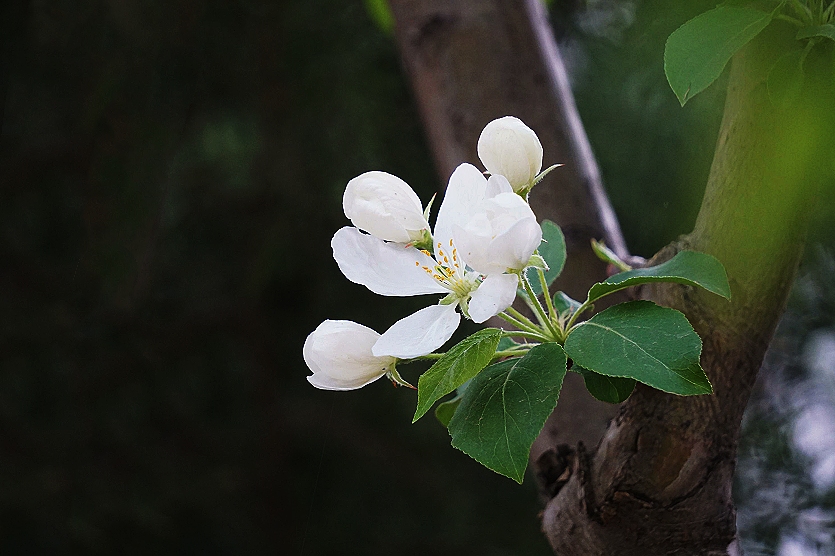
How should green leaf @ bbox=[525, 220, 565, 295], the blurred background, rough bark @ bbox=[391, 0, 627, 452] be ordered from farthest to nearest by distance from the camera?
the blurred background, rough bark @ bbox=[391, 0, 627, 452], green leaf @ bbox=[525, 220, 565, 295]

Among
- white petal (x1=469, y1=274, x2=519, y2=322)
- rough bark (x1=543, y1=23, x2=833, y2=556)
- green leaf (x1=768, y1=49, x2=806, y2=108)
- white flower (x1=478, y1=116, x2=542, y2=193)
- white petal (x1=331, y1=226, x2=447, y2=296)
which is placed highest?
white flower (x1=478, y1=116, x2=542, y2=193)

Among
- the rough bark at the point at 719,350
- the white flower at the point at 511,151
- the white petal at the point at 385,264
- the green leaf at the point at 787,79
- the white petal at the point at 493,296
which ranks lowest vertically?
the rough bark at the point at 719,350

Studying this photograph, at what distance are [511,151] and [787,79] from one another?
0.12 metres

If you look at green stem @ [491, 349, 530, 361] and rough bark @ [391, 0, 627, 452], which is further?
rough bark @ [391, 0, 627, 452]

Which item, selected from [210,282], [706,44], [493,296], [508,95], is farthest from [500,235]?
[210,282]

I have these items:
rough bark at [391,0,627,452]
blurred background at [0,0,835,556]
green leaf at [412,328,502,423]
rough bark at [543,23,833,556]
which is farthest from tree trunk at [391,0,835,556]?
blurred background at [0,0,835,556]

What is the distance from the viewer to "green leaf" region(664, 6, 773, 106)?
13.9 inches

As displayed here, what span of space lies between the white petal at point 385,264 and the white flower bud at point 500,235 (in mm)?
62

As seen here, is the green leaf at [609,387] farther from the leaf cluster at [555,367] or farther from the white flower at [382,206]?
the white flower at [382,206]

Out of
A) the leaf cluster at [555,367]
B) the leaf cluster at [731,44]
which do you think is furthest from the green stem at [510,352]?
the leaf cluster at [731,44]

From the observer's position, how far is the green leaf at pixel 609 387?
381mm

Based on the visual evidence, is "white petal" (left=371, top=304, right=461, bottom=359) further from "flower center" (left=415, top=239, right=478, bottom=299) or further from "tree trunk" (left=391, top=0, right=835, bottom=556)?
"tree trunk" (left=391, top=0, right=835, bottom=556)

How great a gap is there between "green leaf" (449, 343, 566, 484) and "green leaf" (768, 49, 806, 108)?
5.8 inches

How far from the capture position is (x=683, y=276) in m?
0.37
